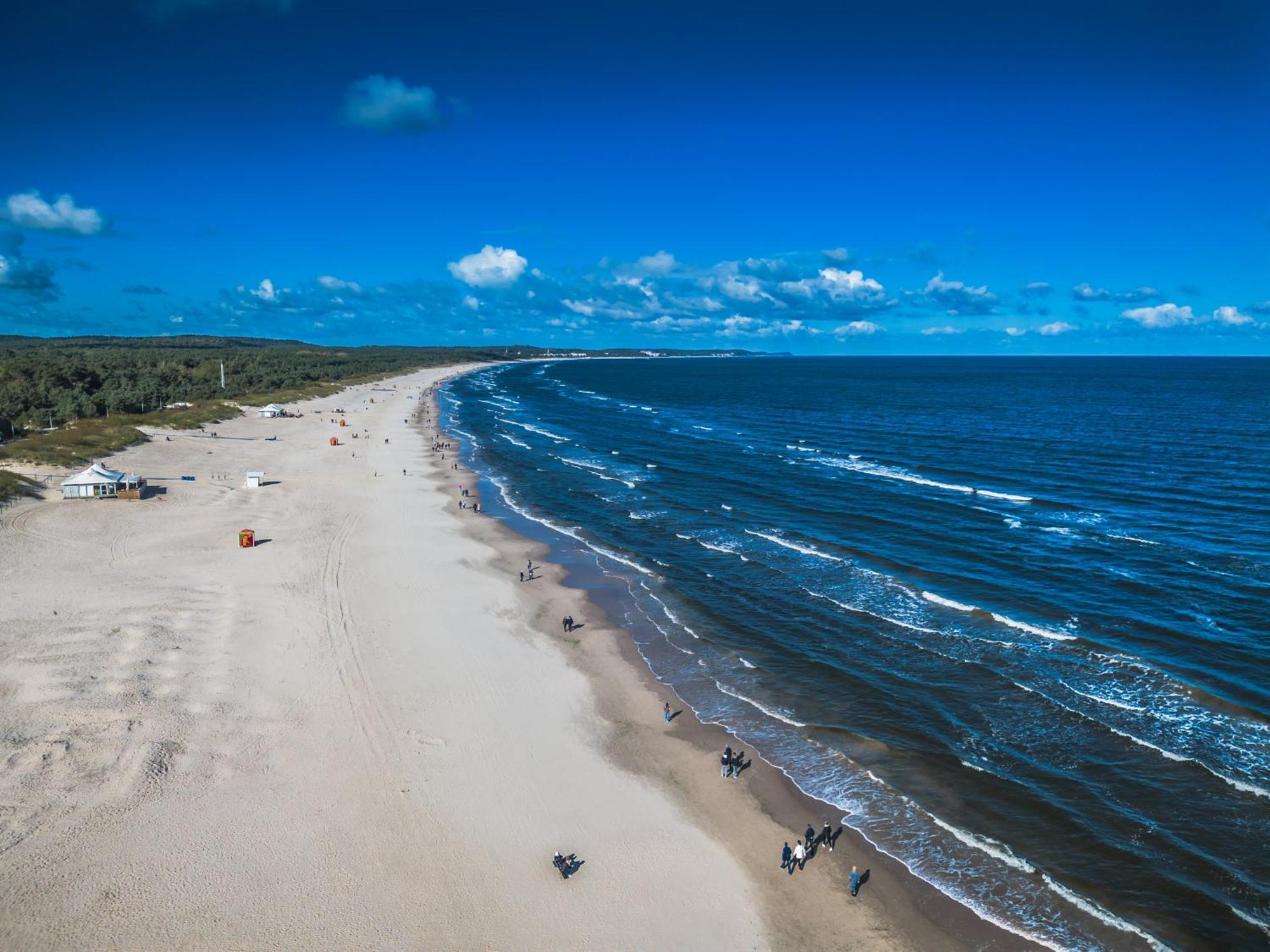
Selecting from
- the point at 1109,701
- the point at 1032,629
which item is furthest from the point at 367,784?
the point at 1032,629

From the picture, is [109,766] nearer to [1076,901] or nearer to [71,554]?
[71,554]

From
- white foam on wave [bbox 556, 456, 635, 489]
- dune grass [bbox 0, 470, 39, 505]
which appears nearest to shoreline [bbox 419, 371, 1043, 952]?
white foam on wave [bbox 556, 456, 635, 489]

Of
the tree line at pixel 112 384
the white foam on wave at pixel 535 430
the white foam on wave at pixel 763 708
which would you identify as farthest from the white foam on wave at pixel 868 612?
the tree line at pixel 112 384

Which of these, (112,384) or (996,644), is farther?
(112,384)

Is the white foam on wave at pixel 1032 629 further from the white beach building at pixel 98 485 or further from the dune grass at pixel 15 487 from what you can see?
the dune grass at pixel 15 487

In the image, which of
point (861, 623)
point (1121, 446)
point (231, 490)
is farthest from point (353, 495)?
point (1121, 446)

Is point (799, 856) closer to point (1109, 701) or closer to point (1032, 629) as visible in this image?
point (1109, 701)

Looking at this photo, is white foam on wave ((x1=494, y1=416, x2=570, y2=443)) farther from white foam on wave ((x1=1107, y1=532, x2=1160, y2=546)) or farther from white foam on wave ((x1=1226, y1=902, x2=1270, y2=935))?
white foam on wave ((x1=1226, y1=902, x2=1270, y2=935))
